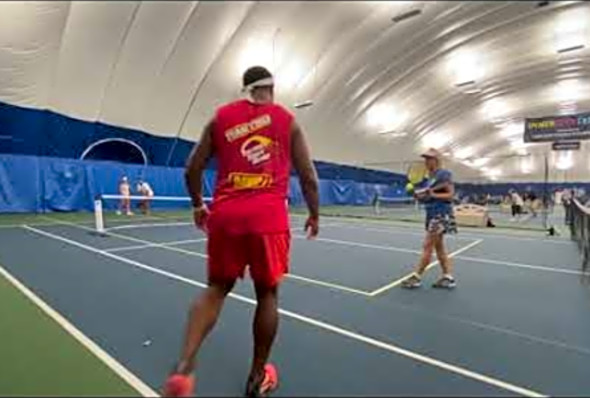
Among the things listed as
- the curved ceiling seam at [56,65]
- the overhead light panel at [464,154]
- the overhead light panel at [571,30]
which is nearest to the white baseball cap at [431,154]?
the overhead light panel at [571,30]

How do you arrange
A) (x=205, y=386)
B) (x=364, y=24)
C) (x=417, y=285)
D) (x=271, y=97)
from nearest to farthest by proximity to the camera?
1. (x=364, y=24)
2. (x=271, y=97)
3. (x=205, y=386)
4. (x=417, y=285)

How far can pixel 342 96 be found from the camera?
2.95 meters

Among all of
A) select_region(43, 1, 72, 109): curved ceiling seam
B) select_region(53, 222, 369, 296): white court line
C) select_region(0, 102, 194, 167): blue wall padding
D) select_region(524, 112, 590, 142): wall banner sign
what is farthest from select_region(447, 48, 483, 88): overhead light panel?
select_region(524, 112, 590, 142): wall banner sign

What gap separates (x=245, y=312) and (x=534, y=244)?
1065 centimetres

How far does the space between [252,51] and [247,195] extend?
868 millimetres

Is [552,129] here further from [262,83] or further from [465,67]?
[262,83]

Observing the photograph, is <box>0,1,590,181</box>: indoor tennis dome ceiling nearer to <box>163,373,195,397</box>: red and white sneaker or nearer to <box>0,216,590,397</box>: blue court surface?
<box>163,373,195,397</box>: red and white sneaker

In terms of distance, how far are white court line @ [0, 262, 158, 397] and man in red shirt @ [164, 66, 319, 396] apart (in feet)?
2.17

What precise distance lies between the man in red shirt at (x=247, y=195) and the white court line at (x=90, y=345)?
26.0 inches

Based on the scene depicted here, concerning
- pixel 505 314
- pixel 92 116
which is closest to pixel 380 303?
pixel 505 314

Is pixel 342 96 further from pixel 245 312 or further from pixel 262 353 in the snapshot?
pixel 245 312

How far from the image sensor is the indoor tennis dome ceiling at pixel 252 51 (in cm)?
193

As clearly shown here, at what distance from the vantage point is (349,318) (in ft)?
17.0

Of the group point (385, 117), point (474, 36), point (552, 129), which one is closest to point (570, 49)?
point (474, 36)
